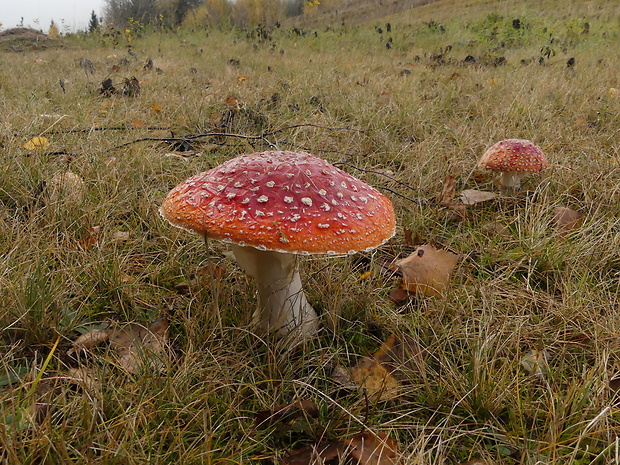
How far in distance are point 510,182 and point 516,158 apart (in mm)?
219

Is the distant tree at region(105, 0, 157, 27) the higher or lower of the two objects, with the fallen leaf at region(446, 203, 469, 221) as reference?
higher

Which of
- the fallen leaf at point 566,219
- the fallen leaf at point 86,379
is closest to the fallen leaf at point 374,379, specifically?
the fallen leaf at point 86,379

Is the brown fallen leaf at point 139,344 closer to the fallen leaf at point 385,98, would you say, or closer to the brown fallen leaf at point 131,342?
the brown fallen leaf at point 131,342

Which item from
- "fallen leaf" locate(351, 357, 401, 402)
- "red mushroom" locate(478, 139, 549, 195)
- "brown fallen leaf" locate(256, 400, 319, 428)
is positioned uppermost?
"red mushroom" locate(478, 139, 549, 195)

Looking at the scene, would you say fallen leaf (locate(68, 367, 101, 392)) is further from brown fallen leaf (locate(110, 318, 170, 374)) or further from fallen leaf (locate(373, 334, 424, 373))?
fallen leaf (locate(373, 334, 424, 373))

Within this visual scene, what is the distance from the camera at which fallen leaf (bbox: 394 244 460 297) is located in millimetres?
2174

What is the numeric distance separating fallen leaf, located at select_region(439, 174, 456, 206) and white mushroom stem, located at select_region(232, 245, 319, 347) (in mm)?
1467

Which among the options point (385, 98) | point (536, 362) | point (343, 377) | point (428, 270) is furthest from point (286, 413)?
point (385, 98)

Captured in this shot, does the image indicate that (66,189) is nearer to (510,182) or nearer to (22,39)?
(510,182)

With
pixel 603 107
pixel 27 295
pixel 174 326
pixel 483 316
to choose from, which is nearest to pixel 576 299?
pixel 483 316

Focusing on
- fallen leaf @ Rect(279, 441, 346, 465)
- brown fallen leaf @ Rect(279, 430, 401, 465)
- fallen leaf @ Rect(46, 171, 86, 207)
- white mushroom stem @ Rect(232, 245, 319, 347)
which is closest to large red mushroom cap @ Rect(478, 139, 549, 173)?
white mushroom stem @ Rect(232, 245, 319, 347)

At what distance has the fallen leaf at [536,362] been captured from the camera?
162 cm

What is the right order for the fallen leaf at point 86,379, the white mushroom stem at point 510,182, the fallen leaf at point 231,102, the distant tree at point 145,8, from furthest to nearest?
the distant tree at point 145,8
the fallen leaf at point 231,102
the white mushroom stem at point 510,182
the fallen leaf at point 86,379

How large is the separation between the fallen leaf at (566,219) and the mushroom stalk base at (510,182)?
0.39 m
